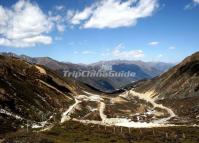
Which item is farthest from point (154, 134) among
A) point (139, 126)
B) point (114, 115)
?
point (114, 115)

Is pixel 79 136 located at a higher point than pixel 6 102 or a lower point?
lower

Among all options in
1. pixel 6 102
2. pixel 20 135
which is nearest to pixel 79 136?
pixel 20 135

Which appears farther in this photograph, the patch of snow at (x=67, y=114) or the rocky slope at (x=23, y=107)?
the patch of snow at (x=67, y=114)

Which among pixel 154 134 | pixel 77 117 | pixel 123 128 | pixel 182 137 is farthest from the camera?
pixel 77 117

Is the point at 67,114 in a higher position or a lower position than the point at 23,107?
lower

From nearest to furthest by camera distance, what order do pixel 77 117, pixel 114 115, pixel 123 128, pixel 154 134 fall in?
1. pixel 154 134
2. pixel 123 128
3. pixel 77 117
4. pixel 114 115

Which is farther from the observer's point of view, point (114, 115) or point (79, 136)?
point (114, 115)

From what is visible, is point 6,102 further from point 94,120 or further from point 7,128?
point 94,120

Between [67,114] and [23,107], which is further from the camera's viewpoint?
[67,114]

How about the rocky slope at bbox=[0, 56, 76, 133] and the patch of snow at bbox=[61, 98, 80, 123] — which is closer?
the rocky slope at bbox=[0, 56, 76, 133]

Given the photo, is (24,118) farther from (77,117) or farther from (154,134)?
(154,134)
